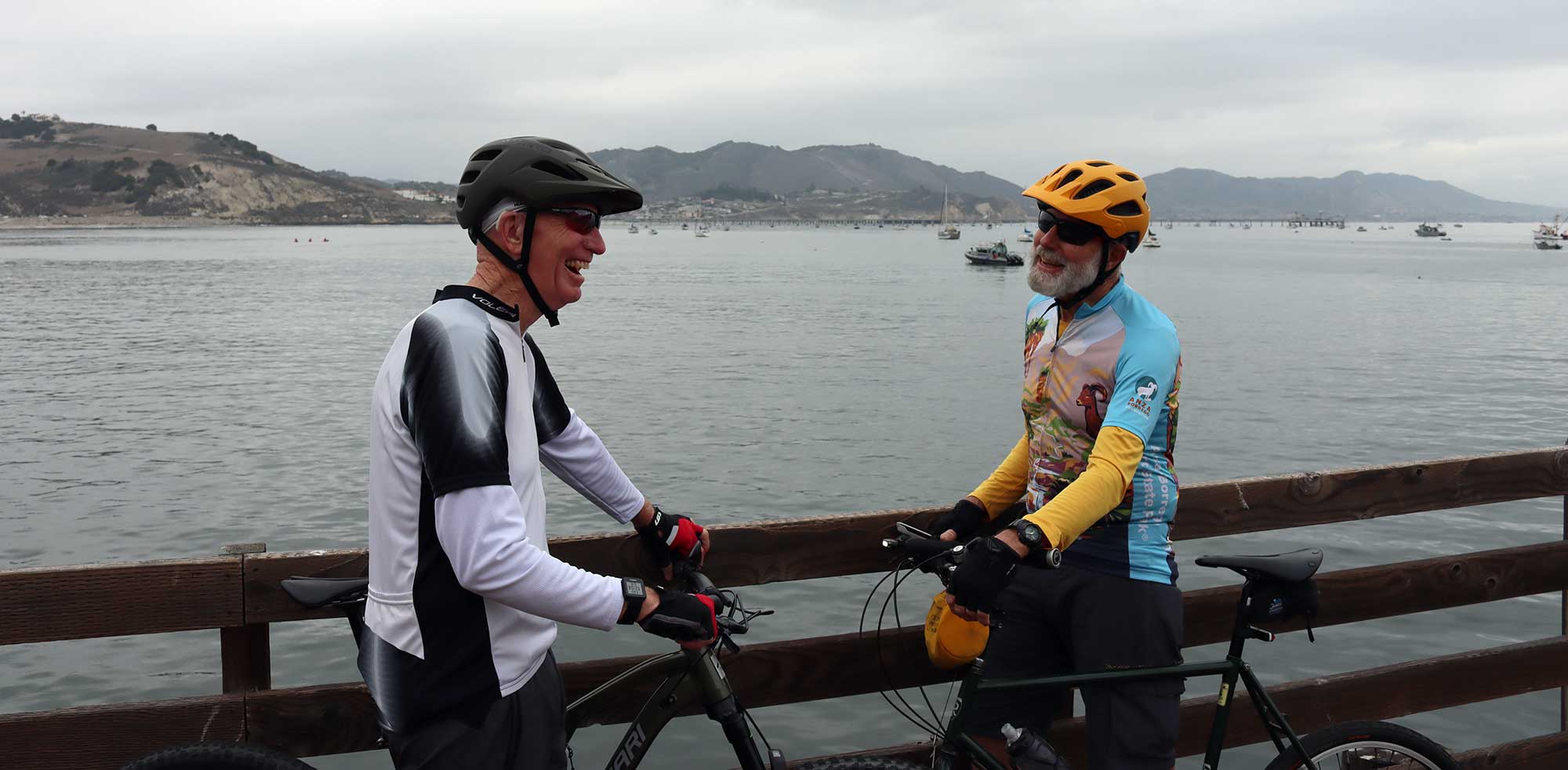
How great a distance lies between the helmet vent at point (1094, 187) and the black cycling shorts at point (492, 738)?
6.93 ft

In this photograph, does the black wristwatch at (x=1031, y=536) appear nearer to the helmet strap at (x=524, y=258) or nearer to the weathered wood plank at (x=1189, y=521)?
the weathered wood plank at (x=1189, y=521)

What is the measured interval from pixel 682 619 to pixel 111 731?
6.21 ft

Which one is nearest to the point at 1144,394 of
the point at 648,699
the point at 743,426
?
the point at 648,699

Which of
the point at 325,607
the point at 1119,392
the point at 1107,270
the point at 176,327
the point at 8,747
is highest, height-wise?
the point at 1107,270

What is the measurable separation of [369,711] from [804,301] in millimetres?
66707

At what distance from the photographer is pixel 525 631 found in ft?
8.99

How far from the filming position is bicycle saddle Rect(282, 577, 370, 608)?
294cm

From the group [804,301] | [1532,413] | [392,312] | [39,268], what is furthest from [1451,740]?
[39,268]

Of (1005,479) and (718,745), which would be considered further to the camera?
(718,745)

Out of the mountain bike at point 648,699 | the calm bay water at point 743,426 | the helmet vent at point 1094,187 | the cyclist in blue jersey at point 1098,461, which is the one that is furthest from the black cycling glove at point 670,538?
the calm bay water at point 743,426

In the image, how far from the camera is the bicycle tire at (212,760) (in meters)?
2.95

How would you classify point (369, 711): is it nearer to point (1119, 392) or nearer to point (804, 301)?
point (1119, 392)

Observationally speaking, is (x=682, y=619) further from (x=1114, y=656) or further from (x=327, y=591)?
(x=1114, y=656)

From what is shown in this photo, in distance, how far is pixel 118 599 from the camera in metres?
3.25
